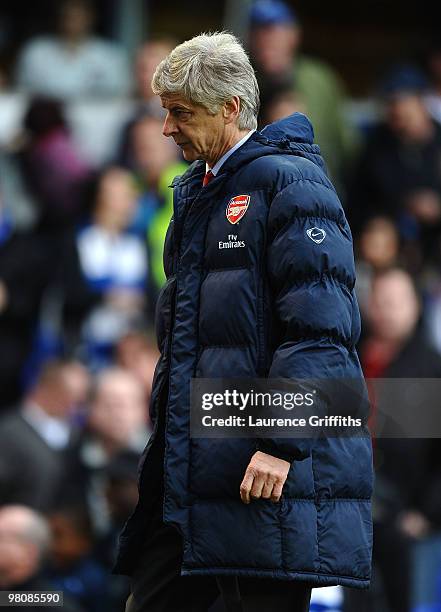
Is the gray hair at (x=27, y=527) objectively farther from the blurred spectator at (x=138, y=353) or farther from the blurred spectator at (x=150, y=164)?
the blurred spectator at (x=150, y=164)

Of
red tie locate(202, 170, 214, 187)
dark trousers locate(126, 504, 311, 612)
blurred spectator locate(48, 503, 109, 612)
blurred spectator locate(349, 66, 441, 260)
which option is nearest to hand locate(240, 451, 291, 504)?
dark trousers locate(126, 504, 311, 612)

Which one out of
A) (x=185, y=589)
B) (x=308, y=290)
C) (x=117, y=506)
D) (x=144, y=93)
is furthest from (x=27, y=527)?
(x=144, y=93)

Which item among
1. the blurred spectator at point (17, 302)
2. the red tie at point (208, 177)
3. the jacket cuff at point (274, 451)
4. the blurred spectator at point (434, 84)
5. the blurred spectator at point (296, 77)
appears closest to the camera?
the jacket cuff at point (274, 451)

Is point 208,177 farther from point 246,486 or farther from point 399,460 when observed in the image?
point 399,460

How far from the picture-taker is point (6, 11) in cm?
1059

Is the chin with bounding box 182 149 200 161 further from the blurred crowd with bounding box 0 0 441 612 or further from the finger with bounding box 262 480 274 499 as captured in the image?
the blurred crowd with bounding box 0 0 441 612

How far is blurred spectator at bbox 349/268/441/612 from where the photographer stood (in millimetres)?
7004

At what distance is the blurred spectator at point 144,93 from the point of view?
8.75 meters

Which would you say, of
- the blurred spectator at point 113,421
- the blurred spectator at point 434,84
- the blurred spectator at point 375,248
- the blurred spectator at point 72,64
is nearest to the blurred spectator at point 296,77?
the blurred spectator at point 434,84

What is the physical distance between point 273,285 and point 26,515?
302cm

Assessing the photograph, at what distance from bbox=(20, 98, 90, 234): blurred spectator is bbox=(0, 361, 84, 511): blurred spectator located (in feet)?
3.24

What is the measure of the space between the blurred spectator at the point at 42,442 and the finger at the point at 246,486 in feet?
11.2

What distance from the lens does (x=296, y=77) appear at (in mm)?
9047

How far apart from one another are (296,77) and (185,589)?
18.7 ft
